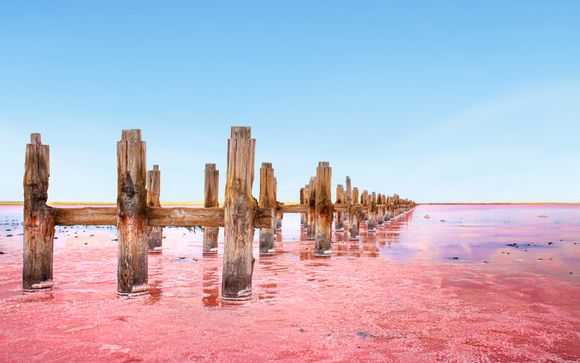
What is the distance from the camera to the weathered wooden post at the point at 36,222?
316 inches

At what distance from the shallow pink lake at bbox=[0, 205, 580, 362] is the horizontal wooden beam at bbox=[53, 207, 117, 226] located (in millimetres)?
1122

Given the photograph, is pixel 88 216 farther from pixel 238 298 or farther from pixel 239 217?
pixel 238 298

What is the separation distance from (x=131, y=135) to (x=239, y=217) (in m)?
2.15

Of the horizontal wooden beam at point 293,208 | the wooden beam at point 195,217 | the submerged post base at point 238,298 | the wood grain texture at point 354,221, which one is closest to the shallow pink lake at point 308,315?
the submerged post base at point 238,298

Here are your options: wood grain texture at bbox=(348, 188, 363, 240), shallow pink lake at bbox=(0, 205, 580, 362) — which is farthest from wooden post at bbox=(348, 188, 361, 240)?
shallow pink lake at bbox=(0, 205, 580, 362)

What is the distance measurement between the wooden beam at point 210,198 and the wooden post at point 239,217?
567cm

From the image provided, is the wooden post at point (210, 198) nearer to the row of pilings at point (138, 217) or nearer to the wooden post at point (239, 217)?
the row of pilings at point (138, 217)

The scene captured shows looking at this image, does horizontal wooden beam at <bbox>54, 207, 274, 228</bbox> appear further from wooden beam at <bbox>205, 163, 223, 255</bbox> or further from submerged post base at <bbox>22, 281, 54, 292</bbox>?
wooden beam at <bbox>205, 163, 223, 255</bbox>

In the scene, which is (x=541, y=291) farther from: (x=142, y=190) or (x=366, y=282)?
(x=142, y=190)

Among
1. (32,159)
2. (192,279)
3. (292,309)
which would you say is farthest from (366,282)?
(32,159)

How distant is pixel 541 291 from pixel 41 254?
8282 mm

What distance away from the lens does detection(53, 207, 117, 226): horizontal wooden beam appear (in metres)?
8.05

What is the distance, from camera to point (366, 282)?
8875mm

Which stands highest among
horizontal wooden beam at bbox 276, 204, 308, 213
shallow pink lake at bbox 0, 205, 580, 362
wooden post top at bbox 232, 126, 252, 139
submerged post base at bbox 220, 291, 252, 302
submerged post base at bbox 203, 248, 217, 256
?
wooden post top at bbox 232, 126, 252, 139
